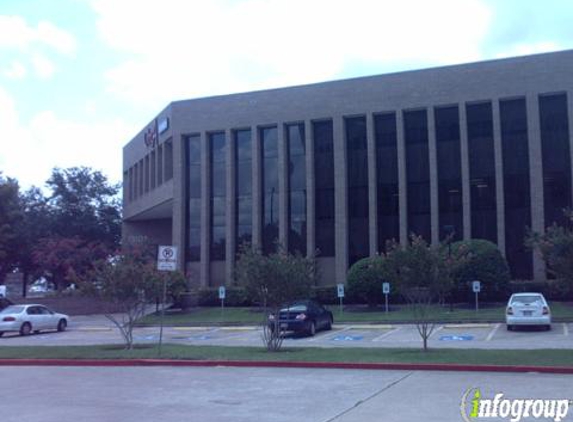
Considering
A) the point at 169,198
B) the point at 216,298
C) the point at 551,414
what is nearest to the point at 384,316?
the point at 216,298

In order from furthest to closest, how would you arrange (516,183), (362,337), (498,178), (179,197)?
(179,197) < (516,183) < (498,178) < (362,337)

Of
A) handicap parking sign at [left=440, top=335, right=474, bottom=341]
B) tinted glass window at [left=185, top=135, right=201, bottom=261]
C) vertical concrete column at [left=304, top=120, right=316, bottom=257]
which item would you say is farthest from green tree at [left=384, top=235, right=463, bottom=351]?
tinted glass window at [left=185, top=135, right=201, bottom=261]

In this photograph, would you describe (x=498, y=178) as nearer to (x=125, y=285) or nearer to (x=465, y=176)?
(x=465, y=176)

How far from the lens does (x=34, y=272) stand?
59656 millimetres

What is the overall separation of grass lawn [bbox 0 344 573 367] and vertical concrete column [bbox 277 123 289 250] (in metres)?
23.7

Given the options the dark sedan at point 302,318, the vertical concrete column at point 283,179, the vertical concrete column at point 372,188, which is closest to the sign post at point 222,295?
the vertical concrete column at point 283,179

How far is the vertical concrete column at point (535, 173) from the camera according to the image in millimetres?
39875

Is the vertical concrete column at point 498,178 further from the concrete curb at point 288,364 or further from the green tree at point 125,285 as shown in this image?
the concrete curb at point 288,364

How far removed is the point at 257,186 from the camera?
152ft

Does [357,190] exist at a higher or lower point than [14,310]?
higher

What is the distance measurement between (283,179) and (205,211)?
576 centimetres

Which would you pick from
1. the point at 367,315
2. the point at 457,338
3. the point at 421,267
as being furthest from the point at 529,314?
the point at 367,315

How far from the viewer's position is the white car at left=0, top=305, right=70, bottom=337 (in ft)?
107

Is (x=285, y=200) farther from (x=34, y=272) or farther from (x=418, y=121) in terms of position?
(x=34, y=272)
